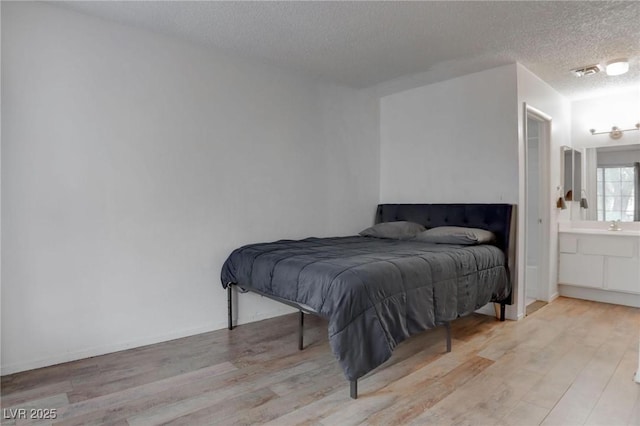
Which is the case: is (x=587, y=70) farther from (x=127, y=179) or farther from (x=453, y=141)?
(x=127, y=179)

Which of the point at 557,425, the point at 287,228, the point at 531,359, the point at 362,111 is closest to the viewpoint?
the point at 557,425

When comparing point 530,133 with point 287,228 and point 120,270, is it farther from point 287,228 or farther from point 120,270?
point 120,270

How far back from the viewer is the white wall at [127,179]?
7.52 ft

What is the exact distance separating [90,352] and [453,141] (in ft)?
11.8

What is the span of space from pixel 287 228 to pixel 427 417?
2.16 metres

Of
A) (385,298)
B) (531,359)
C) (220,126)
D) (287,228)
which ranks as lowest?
(531,359)

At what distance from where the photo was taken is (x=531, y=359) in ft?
8.09

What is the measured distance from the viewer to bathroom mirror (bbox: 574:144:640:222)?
158 inches

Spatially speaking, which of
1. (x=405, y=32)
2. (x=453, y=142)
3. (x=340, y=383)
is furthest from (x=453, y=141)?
(x=340, y=383)

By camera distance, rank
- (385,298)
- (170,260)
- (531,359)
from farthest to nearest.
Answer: (170,260)
(531,359)
(385,298)

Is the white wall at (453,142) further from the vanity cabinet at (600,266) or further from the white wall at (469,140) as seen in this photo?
the vanity cabinet at (600,266)

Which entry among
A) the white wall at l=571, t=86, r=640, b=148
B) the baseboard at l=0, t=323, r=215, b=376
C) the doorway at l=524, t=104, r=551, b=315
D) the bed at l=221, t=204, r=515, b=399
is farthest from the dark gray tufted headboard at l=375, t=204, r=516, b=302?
the baseboard at l=0, t=323, r=215, b=376

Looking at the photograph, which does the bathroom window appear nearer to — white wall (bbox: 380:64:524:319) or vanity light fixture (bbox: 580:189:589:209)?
vanity light fixture (bbox: 580:189:589:209)

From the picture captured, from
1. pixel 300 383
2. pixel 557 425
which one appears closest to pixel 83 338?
pixel 300 383
